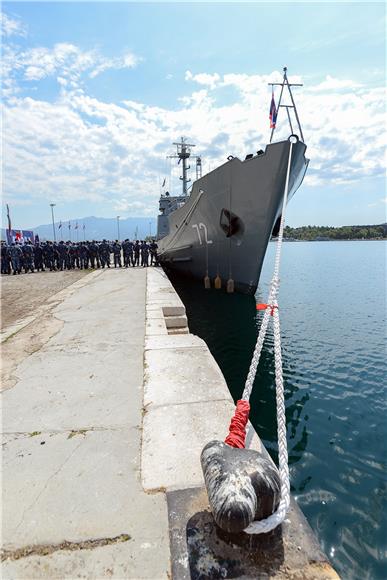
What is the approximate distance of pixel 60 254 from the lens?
16938 mm

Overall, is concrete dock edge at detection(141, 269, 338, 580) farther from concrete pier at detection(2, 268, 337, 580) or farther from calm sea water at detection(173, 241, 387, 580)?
calm sea water at detection(173, 241, 387, 580)

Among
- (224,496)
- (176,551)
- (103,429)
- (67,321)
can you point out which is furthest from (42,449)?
(67,321)

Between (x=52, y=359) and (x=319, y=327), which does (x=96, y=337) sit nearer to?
(x=52, y=359)

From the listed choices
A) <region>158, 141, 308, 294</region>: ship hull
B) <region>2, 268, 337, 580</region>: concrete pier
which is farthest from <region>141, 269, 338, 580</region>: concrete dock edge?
<region>158, 141, 308, 294</region>: ship hull

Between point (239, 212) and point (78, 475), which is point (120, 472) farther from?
point (239, 212)

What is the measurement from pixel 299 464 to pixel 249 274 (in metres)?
8.02

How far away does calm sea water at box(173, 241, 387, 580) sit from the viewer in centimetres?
269

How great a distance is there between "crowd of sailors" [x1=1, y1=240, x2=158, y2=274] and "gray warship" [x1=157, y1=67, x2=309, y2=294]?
3915mm

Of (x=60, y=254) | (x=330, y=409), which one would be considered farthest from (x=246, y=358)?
(x=60, y=254)

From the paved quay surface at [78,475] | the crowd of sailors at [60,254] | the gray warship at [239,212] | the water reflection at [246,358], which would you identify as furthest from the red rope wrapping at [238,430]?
the crowd of sailors at [60,254]

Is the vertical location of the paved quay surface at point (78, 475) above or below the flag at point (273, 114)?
below

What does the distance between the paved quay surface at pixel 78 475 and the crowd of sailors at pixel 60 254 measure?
14.0 m

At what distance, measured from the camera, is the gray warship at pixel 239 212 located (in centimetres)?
887

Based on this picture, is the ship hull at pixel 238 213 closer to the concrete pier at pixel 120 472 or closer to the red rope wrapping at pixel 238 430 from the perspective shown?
the concrete pier at pixel 120 472
